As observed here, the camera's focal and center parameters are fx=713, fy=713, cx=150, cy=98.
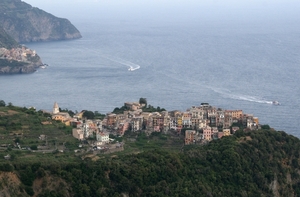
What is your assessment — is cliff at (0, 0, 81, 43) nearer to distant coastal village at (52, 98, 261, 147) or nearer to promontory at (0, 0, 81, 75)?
promontory at (0, 0, 81, 75)

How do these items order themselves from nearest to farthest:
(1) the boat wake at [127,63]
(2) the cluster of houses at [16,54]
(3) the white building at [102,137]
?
(3) the white building at [102,137] < (1) the boat wake at [127,63] < (2) the cluster of houses at [16,54]

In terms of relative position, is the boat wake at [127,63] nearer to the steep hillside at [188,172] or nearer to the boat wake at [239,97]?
the boat wake at [239,97]

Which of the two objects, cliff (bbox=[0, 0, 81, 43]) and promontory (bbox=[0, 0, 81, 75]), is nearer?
promontory (bbox=[0, 0, 81, 75])

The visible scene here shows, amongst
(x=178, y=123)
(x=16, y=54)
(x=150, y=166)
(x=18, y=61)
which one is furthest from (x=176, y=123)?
(x=16, y=54)

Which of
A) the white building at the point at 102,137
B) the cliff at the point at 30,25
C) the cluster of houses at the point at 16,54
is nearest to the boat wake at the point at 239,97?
the white building at the point at 102,137

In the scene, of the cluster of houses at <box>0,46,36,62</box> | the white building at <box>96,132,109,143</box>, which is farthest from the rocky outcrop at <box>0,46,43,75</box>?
the white building at <box>96,132,109,143</box>
